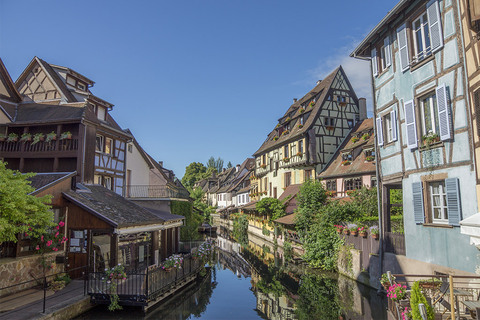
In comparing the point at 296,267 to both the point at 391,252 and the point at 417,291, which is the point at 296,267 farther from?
the point at 417,291

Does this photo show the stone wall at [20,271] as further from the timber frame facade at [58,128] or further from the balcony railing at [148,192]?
the balcony railing at [148,192]

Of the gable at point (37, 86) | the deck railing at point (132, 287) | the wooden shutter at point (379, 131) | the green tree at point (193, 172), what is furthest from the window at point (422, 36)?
the green tree at point (193, 172)

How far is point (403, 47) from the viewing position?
40.4 feet

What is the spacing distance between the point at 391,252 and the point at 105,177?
618 inches

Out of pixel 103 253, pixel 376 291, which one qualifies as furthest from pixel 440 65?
pixel 103 253

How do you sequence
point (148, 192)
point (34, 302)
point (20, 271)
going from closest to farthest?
point (34, 302) → point (20, 271) → point (148, 192)

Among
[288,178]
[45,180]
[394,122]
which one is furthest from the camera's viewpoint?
[288,178]

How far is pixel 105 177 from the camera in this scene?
66.0ft

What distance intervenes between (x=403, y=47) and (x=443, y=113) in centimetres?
334

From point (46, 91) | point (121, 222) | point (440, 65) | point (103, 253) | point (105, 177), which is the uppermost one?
point (46, 91)

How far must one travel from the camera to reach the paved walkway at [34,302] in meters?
9.03

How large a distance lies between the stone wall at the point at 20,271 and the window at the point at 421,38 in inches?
572

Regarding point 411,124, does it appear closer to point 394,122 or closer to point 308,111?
point 394,122

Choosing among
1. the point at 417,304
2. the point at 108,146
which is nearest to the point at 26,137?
the point at 108,146
